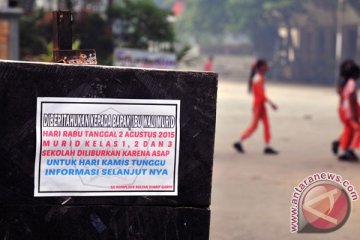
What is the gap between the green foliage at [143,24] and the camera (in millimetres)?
17047

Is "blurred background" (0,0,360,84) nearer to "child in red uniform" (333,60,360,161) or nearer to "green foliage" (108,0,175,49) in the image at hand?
"green foliage" (108,0,175,49)

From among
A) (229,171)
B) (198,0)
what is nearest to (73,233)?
(229,171)

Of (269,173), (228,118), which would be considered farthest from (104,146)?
(228,118)

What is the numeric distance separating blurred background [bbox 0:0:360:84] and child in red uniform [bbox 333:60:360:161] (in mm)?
3959

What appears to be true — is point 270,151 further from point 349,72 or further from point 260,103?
point 349,72

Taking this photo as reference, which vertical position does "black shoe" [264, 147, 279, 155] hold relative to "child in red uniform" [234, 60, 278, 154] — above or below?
below

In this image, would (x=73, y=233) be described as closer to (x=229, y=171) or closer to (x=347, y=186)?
(x=347, y=186)

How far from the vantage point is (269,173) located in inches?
417

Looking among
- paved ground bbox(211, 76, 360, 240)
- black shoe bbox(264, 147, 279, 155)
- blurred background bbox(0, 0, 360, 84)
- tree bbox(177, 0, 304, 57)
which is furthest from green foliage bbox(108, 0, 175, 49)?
tree bbox(177, 0, 304, 57)

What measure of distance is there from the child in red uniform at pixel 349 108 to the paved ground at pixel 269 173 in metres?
0.26

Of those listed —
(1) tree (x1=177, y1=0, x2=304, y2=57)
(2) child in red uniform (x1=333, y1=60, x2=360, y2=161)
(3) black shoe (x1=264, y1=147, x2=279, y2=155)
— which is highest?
(1) tree (x1=177, y1=0, x2=304, y2=57)

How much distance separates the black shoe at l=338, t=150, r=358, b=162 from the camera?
12.2 metres

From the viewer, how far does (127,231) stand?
3.38 meters

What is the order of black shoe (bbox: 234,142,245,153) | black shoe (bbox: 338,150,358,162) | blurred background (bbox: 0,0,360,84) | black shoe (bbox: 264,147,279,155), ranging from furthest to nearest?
1. blurred background (bbox: 0,0,360,84)
2. black shoe (bbox: 234,142,245,153)
3. black shoe (bbox: 264,147,279,155)
4. black shoe (bbox: 338,150,358,162)
